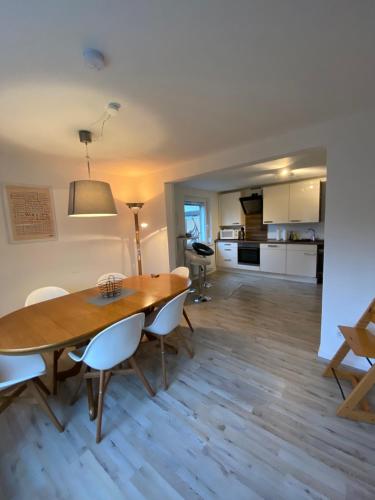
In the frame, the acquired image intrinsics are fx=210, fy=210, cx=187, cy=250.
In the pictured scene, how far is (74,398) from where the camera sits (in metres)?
1.72

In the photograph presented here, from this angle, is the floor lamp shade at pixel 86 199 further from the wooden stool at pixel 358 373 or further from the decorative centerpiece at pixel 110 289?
the wooden stool at pixel 358 373

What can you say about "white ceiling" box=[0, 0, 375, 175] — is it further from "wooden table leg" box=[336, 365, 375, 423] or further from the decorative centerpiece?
"wooden table leg" box=[336, 365, 375, 423]

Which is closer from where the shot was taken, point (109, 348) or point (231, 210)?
point (109, 348)

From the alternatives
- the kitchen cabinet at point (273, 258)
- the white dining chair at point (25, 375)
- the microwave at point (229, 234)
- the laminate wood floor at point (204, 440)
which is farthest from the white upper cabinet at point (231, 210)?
the white dining chair at point (25, 375)

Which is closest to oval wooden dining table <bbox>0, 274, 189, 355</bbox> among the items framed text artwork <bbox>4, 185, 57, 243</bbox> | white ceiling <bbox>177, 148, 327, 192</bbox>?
framed text artwork <bbox>4, 185, 57, 243</bbox>

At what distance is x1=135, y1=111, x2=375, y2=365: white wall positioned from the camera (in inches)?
69.6

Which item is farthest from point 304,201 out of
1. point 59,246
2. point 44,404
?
point 44,404

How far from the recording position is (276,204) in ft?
15.6

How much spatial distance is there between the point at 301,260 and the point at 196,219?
8.52ft

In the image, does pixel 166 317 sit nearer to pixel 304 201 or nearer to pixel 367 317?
pixel 367 317

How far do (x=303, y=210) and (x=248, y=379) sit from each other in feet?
12.3

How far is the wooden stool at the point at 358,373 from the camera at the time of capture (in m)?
1.44

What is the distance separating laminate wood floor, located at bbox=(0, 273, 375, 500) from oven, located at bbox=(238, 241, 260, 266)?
3091mm

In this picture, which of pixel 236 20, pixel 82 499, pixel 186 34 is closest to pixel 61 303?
pixel 82 499
